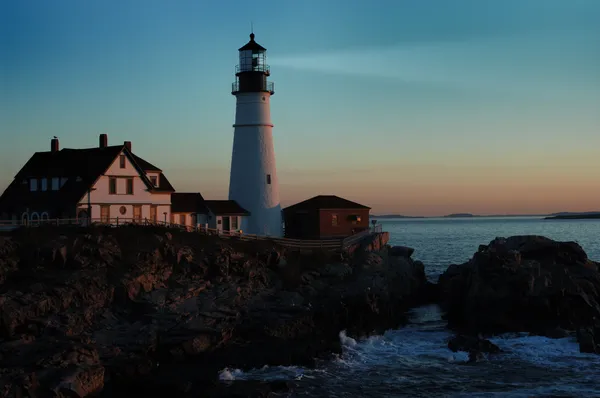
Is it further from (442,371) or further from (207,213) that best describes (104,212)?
(442,371)

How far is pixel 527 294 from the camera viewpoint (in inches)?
1539

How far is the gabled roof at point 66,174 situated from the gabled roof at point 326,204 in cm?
1169

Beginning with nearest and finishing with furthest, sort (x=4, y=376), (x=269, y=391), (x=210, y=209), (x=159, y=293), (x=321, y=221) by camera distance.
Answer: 1. (x=4, y=376)
2. (x=269, y=391)
3. (x=159, y=293)
4. (x=210, y=209)
5. (x=321, y=221)

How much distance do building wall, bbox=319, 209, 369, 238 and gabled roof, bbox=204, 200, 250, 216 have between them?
6577 mm

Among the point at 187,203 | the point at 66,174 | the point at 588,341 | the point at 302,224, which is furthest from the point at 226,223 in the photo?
the point at 588,341

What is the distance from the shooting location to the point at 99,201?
46938 mm

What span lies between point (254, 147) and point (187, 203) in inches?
277

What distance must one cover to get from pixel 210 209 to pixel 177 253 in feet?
45.7

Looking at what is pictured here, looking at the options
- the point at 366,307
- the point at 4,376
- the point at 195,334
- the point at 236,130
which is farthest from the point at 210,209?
A: the point at 4,376

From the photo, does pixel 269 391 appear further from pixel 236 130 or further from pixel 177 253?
pixel 236 130

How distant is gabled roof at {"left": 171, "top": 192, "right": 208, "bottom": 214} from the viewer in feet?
176

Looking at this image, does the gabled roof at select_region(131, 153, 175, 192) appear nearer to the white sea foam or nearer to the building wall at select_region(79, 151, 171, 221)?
the building wall at select_region(79, 151, 171, 221)

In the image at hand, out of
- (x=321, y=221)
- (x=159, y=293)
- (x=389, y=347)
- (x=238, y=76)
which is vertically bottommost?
(x=389, y=347)

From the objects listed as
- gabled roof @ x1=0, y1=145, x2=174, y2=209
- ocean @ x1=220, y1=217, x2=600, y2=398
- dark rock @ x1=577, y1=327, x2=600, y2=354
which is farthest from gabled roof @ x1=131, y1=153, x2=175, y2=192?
dark rock @ x1=577, y1=327, x2=600, y2=354
